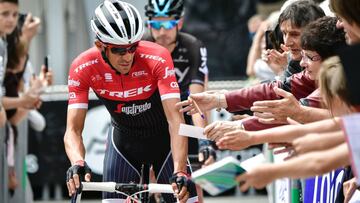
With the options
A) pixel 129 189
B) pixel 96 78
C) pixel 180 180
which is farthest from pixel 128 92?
pixel 180 180

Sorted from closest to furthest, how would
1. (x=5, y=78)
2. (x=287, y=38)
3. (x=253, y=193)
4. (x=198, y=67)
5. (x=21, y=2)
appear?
(x=287, y=38) → (x=198, y=67) → (x=5, y=78) → (x=253, y=193) → (x=21, y=2)

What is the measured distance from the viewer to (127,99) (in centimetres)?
908

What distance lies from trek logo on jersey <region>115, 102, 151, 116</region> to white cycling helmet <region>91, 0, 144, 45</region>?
71cm

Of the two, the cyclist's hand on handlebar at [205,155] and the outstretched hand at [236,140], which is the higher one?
the outstretched hand at [236,140]

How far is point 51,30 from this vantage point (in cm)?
1662

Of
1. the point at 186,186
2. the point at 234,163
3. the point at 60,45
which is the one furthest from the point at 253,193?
the point at 234,163

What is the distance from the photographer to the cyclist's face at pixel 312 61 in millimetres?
7523

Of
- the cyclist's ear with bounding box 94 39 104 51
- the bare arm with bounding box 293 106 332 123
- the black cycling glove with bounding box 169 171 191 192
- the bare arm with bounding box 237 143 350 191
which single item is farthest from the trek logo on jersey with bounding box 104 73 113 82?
the bare arm with bounding box 237 143 350 191

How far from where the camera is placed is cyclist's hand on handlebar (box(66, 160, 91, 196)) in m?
7.97

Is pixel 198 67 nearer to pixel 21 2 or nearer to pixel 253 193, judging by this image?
pixel 253 193

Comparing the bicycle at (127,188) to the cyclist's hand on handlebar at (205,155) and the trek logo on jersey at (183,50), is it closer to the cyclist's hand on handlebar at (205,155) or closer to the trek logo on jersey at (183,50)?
the cyclist's hand on handlebar at (205,155)

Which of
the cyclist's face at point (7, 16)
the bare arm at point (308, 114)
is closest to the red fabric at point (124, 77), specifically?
the bare arm at point (308, 114)

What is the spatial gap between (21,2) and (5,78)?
4.01m

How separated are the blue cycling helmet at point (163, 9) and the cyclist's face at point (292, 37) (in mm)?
3315
